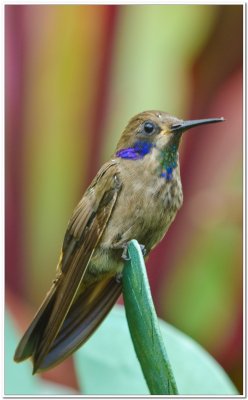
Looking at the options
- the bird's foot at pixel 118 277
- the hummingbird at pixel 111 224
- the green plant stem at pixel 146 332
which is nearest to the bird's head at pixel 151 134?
the hummingbird at pixel 111 224

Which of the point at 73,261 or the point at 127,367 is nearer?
the point at 127,367

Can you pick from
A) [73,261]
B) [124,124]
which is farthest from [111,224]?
[124,124]

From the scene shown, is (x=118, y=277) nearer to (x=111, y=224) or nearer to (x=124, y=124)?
(x=111, y=224)

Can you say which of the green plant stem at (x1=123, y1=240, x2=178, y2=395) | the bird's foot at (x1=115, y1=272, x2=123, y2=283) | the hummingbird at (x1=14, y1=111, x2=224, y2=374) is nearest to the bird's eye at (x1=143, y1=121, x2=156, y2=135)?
the hummingbird at (x1=14, y1=111, x2=224, y2=374)

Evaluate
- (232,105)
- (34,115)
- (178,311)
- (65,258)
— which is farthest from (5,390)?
(232,105)

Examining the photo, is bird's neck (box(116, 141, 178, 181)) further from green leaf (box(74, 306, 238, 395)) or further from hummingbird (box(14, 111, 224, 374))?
green leaf (box(74, 306, 238, 395))
